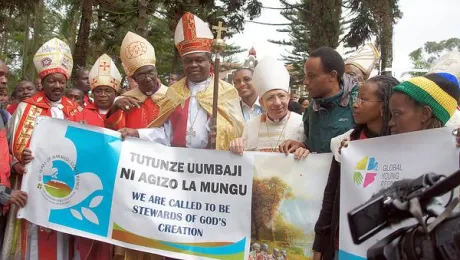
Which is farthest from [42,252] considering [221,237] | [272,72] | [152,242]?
[272,72]

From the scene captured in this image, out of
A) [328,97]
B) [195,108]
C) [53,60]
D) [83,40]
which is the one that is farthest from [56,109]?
[83,40]

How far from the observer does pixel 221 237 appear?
164 inches

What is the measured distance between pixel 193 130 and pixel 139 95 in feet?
3.75

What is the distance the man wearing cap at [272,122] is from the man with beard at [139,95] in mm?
1128

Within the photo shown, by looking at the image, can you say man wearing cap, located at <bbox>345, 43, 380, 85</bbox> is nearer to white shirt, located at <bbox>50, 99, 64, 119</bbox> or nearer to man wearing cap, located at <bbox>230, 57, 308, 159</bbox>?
man wearing cap, located at <bbox>230, 57, 308, 159</bbox>

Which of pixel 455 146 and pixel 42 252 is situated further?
pixel 42 252

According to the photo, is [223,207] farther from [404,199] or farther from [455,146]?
[404,199]

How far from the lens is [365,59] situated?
6.12 metres

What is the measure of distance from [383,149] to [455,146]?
0.46 m

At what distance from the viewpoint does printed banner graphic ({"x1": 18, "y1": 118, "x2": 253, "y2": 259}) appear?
4191 mm

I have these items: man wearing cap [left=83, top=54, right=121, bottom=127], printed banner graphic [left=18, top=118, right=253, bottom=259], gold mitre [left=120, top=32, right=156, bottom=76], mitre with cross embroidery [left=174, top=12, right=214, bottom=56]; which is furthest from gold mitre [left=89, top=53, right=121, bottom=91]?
printed banner graphic [left=18, top=118, right=253, bottom=259]

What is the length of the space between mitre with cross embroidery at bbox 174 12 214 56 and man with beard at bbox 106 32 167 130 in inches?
26.3

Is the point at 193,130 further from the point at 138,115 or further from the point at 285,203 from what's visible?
the point at 285,203

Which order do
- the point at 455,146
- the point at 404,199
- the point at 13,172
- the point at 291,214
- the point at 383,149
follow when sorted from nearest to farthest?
the point at 404,199, the point at 455,146, the point at 383,149, the point at 291,214, the point at 13,172
